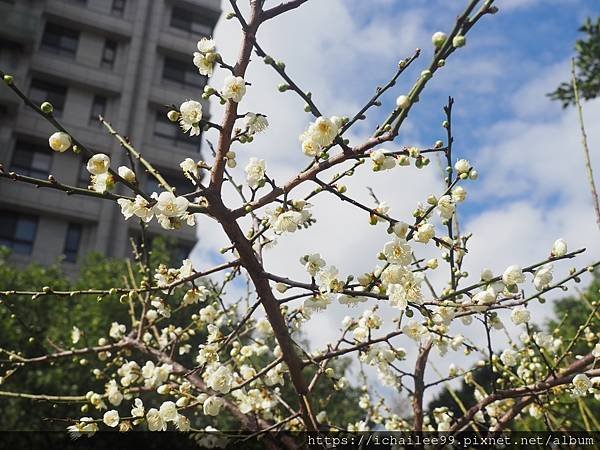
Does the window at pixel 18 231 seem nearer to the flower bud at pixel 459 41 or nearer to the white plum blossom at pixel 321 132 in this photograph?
the white plum blossom at pixel 321 132

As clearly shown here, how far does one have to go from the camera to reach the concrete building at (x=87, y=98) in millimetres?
13906

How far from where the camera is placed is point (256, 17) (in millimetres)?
1634

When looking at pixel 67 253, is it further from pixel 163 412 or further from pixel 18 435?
pixel 163 412

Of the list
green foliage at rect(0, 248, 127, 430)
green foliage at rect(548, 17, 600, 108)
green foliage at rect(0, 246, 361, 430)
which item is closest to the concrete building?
green foliage at rect(0, 246, 361, 430)

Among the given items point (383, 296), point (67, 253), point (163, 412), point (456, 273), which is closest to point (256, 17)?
point (383, 296)

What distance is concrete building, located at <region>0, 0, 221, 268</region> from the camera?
13906 millimetres

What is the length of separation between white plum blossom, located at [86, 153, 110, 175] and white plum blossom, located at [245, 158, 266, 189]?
44cm

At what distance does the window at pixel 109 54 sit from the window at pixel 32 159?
3413 mm

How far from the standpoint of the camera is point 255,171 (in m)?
1.66

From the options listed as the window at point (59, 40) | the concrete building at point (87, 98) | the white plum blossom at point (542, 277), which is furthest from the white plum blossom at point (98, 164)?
the window at point (59, 40)

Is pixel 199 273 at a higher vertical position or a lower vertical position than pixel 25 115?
lower

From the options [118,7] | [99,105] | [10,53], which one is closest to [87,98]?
[99,105]

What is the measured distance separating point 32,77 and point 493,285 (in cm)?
1643

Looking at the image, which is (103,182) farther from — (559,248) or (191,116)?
(559,248)
